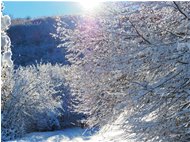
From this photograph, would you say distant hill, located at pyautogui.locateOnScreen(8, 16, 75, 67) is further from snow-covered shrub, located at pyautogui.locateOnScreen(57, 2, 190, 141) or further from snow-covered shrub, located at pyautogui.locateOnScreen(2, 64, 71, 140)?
snow-covered shrub, located at pyautogui.locateOnScreen(57, 2, 190, 141)

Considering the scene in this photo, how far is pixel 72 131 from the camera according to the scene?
17.2 metres

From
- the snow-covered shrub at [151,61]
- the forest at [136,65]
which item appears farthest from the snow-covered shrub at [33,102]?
the snow-covered shrub at [151,61]

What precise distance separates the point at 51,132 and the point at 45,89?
1635mm

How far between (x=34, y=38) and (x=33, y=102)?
24643 millimetres

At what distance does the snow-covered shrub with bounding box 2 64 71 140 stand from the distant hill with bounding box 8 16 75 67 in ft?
57.1

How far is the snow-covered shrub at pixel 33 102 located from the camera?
14.9 m

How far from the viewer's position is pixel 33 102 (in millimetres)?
15945

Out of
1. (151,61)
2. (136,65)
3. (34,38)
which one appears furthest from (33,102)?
(34,38)

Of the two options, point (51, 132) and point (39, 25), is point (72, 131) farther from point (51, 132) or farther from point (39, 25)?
point (39, 25)

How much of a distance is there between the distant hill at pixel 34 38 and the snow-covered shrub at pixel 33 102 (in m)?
17.4

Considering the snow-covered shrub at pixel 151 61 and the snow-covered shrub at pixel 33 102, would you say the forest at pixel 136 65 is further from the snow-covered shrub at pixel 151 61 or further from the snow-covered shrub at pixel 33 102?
the snow-covered shrub at pixel 33 102

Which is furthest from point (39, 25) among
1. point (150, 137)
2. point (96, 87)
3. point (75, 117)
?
point (150, 137)

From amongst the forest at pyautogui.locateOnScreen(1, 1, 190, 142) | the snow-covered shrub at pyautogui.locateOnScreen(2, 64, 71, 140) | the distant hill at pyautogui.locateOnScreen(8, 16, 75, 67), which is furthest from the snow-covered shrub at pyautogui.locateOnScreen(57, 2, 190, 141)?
the distant hill at pyautogui.locateOnScreen(8, 16, 75, 67)

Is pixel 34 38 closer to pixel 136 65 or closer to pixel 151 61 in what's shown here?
pixel 136 65
